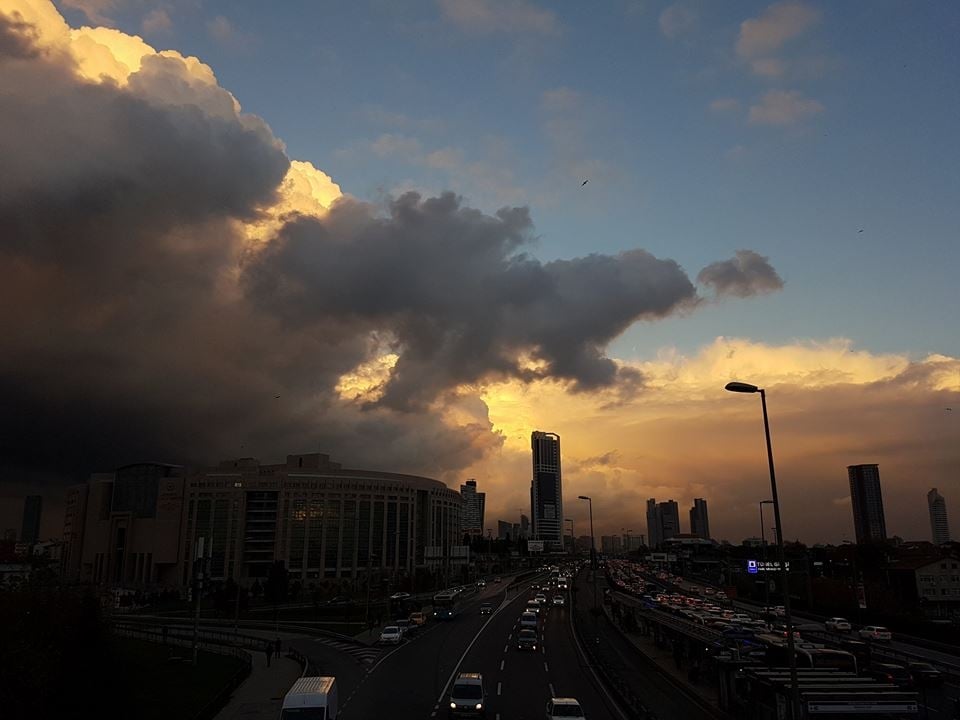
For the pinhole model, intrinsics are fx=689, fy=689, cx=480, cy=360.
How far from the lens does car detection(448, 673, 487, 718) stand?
30375 millimetres

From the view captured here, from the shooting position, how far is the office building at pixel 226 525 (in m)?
172

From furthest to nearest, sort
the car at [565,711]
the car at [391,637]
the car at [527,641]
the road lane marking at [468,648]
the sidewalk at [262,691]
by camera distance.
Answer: the car at [391,637] < the car at [527,641] < the road lane marking at [468,648] < the sidewalk at [262,691] < the car at [565,711]

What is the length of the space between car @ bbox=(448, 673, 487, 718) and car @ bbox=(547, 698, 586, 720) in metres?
3.28

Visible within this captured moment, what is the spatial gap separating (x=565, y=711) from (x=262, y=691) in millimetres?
21790

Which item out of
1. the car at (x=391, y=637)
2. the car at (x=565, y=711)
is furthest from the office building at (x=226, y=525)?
the car at (x=565, y=711)

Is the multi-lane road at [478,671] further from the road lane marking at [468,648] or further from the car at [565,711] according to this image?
the car at [565,711]

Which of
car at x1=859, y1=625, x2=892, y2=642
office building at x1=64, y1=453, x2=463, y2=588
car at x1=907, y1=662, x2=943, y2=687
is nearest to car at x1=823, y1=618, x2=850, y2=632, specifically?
car at x1=859, y1=625, x2=892, y2=642

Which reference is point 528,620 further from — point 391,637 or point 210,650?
point 210,650

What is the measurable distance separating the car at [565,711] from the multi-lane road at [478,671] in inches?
152

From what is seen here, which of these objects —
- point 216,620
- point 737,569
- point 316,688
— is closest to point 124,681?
point 316,688

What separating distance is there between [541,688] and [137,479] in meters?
172

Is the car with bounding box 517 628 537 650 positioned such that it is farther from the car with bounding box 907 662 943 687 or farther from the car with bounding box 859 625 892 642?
the car with bounding box 859 625 892 642

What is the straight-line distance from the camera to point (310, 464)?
641 ft

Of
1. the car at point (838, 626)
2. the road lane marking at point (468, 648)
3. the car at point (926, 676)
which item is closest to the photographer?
the car at point (926, 676)
